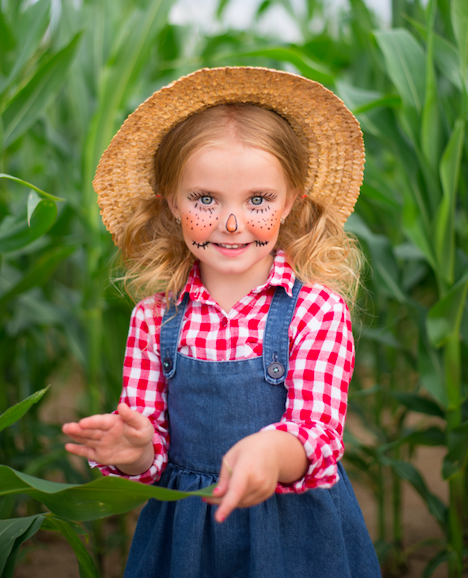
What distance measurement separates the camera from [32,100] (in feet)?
4.80

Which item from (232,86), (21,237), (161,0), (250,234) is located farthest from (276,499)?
(161,0)

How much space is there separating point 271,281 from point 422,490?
0.99 meters

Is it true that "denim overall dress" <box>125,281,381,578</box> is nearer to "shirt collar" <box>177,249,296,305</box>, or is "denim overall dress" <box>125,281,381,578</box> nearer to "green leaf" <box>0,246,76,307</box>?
"shirt collar" <box>177,249,296,305</box>

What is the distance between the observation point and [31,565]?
1.96 meters

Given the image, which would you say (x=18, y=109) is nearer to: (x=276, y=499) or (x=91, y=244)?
(x=91, y=244)

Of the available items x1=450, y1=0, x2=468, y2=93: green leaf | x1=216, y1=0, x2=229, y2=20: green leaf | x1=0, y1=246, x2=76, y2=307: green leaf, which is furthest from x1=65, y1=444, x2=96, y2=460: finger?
x1=216, y1=0, x2=229, y2=20: green leaf

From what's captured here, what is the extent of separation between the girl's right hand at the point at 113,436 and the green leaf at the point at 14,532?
22 centimetres

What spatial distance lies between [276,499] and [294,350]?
258mm

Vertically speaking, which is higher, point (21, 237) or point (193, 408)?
point (21, 237)

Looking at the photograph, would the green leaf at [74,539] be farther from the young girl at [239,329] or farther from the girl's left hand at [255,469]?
the girl's left hand at [255,469]

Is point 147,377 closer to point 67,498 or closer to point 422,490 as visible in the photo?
point 67,498

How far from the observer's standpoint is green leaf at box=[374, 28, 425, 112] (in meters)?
1.33

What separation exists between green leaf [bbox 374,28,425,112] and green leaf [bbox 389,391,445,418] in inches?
32.9

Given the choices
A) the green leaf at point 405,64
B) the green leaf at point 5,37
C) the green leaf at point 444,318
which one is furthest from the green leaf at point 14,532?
the green leaf at point 5,37
